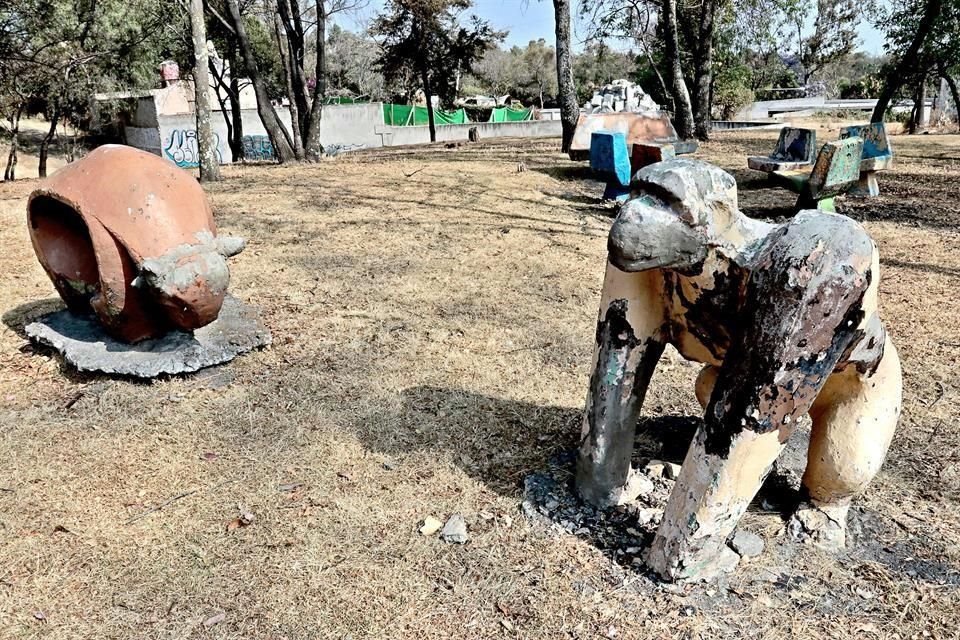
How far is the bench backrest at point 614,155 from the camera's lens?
8.77m

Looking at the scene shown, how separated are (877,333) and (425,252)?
4.71 m

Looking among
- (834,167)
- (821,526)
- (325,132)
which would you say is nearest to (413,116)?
(325,132)

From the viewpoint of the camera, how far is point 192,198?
12.9 ft

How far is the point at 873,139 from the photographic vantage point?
29.7ft

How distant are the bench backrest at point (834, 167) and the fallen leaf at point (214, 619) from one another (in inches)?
298

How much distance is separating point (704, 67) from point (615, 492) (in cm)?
1329

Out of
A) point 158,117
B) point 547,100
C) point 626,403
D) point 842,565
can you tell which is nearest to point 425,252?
point 626,403

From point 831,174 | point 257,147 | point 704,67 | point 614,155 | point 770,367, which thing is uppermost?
point 704,67

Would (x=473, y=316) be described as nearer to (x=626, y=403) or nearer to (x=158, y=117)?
(x=626, y=403)

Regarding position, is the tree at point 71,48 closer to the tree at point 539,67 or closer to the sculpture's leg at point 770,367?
the sculpture's leg at point 770,367

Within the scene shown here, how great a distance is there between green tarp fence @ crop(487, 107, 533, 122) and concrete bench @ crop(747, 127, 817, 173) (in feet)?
71.0

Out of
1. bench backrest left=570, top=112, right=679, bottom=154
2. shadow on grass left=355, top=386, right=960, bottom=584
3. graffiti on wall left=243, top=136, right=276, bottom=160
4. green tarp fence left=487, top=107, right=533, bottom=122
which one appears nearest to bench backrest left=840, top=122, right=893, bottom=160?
bench backrest left=570, top=112, right=679, bottom=154

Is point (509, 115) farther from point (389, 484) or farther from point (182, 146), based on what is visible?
point (389, 484)

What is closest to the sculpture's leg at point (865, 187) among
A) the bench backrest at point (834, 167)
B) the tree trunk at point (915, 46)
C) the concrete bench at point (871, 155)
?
the concrete bench at point (871, 155)
